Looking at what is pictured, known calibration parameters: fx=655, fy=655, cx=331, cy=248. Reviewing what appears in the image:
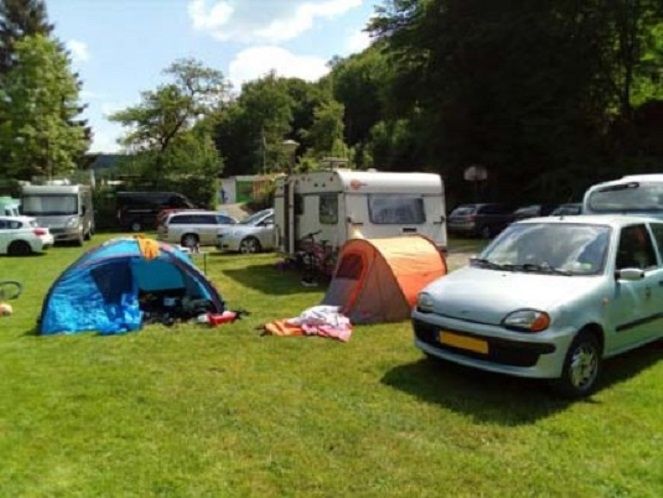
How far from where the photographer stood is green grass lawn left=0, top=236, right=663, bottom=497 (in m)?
4.47

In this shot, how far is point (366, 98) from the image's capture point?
6981 cm

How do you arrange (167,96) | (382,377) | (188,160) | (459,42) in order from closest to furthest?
(382,377)
(459,42)
(188,160)
(167,96)

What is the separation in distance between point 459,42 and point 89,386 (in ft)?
91.8

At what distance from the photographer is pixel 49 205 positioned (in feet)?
84.9

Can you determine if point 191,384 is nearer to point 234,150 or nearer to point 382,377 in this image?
point 382,377

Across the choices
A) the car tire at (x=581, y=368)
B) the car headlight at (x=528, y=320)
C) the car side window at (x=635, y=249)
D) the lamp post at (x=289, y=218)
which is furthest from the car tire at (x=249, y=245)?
the car headlight at (x=528, y=320)

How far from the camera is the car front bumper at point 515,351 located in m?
5.72

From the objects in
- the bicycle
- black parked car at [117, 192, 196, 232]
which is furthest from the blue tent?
black parked car at [117, 192, 196, 232]

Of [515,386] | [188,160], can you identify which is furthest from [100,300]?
[188,160]

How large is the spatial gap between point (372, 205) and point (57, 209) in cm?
1696

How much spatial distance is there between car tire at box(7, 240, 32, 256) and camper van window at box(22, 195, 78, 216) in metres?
3.52

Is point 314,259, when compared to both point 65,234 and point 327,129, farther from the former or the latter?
point 327,129

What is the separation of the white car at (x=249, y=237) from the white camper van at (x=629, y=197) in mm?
12567

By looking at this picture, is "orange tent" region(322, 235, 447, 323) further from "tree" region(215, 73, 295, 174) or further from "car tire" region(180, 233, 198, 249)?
"tree" region(215, 73, 295, 174)
